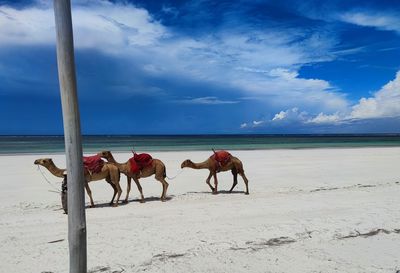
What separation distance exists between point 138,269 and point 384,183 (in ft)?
38.2

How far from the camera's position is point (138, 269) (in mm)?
6012

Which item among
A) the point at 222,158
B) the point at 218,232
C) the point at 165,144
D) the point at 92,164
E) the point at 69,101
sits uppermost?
the point at 69,101

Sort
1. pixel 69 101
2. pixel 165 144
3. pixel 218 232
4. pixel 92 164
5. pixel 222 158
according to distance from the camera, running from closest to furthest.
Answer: pixel 69 101 → pixel 218 232 → pixel 92 164 → pixel 222 158 → pixel 165 144

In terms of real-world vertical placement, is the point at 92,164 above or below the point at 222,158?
above

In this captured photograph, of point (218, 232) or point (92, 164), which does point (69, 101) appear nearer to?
point (218, 232)

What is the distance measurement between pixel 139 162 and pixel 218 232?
4019mm

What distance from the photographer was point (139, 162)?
Answer: 1105 cm

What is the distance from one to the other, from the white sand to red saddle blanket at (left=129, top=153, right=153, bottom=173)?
94 centimetres

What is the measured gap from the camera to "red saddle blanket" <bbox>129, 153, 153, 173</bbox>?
11.0 metres

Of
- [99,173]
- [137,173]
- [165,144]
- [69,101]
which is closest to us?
[69,101]

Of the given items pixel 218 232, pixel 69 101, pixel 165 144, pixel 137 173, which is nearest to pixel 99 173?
pixel 137 173

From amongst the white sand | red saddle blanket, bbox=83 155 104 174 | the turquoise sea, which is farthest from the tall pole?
the turquoise sea

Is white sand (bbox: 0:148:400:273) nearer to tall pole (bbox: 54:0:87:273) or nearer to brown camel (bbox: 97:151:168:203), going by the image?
brown camel (bbox: 97:151:168:203)

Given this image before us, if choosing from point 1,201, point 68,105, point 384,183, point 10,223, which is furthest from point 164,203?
point 384,183
